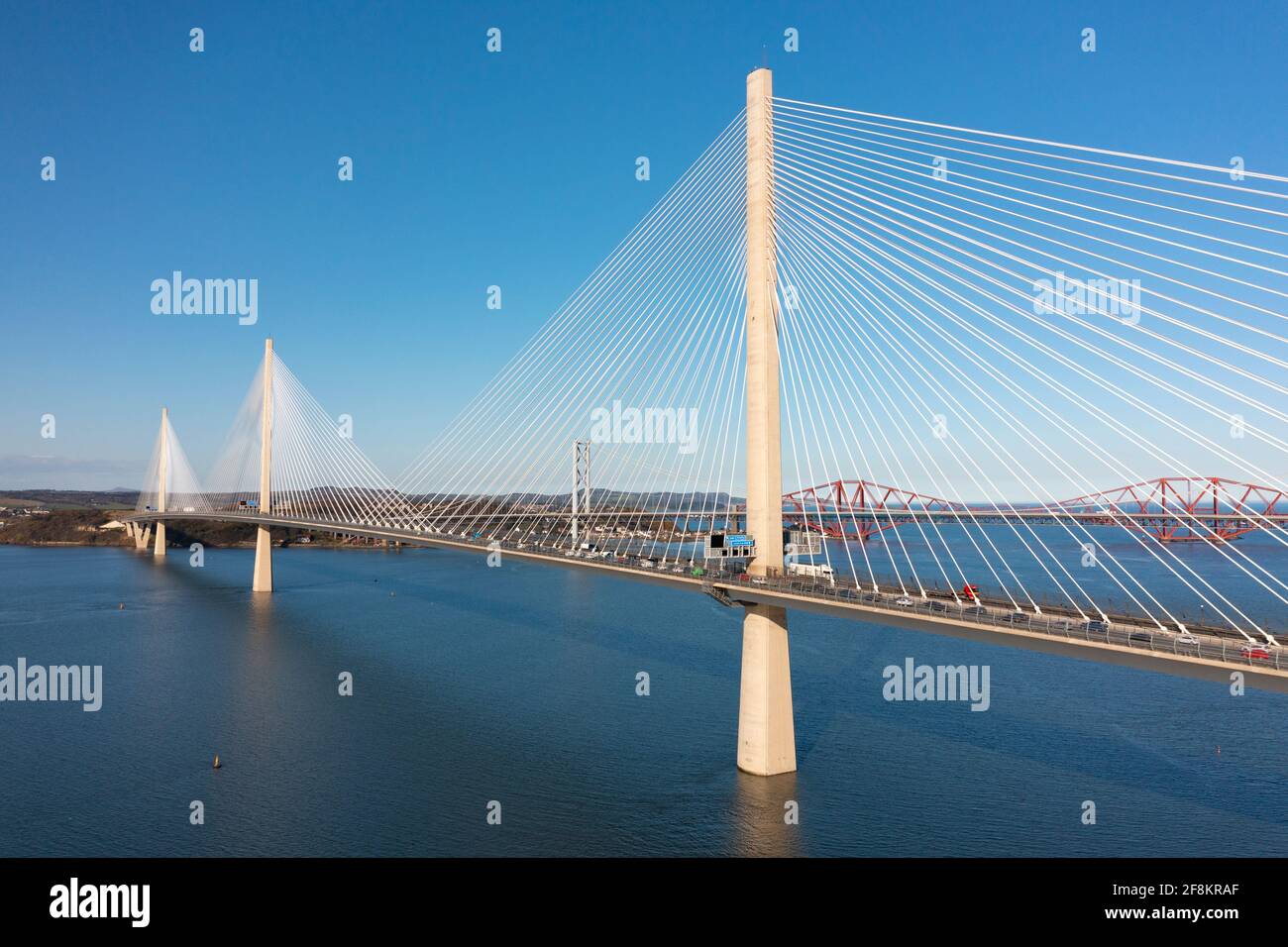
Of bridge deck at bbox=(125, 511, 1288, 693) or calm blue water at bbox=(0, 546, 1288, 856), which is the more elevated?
bridge deck at bbox=(125, 511, 1288, 693)

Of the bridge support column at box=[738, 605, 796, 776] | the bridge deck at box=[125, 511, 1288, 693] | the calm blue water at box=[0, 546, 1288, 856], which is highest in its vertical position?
the bridge deck at box=[125, 511, 1288, 693]

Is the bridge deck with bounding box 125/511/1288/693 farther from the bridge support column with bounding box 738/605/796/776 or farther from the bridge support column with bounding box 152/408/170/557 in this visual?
the bridge support column with bounding box 152/408/170/557

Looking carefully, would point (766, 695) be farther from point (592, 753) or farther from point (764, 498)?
point (592, 753)

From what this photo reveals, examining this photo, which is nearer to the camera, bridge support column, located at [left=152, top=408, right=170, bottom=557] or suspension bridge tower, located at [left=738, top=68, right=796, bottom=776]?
suspension bridge tower, located at [left=738, top=68, right=796, bottom=776]

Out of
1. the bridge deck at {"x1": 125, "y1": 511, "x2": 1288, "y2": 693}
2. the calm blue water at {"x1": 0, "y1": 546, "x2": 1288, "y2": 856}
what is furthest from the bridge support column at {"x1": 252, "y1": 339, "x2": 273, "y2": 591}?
the bridge deck at {"x1": 125, "y1": 511, "x2": 1288, "y2": 693}

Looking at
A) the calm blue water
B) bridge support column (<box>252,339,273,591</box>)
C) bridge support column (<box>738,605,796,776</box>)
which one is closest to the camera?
the calm blue water
